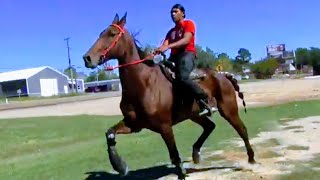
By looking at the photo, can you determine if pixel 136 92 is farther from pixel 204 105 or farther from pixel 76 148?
pixel 76 148

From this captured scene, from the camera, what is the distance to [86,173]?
1025 centimetres

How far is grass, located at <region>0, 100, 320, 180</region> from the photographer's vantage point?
1107cm

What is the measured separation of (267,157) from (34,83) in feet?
315

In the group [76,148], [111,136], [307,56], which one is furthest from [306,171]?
[307,56]

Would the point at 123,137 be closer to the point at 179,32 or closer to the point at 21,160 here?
the point at 21,160

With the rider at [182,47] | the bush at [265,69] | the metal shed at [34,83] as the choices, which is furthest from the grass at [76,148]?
the bush at [265,69]

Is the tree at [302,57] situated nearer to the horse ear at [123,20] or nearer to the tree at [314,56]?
the tree at [314,56]

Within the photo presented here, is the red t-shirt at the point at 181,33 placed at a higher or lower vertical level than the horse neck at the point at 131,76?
higher

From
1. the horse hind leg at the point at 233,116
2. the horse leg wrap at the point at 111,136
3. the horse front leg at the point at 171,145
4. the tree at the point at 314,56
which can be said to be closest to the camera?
the horse leg wrap at the point at 111,136

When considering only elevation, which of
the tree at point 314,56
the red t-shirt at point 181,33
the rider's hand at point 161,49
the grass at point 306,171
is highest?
the tree at point 314,56

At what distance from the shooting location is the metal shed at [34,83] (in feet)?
335

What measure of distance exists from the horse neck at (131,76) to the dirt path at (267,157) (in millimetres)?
1912

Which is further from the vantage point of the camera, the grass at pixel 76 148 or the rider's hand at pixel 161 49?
the grass at pixel 76 148

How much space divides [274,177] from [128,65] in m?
3.03
